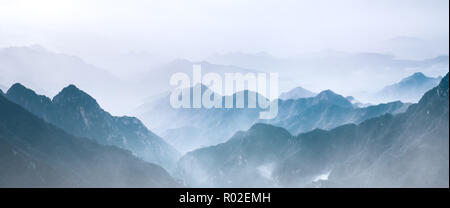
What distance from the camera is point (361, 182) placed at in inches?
7859

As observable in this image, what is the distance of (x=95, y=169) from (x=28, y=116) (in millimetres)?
46442

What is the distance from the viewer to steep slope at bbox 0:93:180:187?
14088 cm

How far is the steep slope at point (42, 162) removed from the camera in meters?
141

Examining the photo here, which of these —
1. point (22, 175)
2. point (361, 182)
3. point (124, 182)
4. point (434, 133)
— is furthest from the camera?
point (361, 182)

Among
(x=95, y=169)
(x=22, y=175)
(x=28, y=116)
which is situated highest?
(x=28, y=116)

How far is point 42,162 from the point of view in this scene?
509ft

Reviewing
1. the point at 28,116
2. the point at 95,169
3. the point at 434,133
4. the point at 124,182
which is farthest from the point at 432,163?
the point at 28,116
